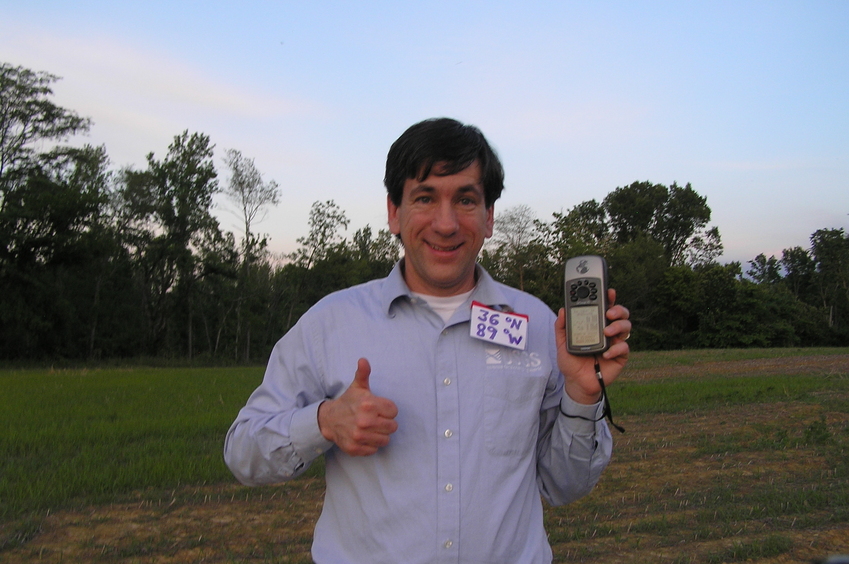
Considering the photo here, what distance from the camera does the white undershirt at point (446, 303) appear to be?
2.51m

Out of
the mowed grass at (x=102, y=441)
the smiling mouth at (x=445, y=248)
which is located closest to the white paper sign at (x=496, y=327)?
the smiling mouth at (x=445, y=248)

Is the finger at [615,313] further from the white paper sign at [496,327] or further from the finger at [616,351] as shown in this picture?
the white paper sign at [496,327]

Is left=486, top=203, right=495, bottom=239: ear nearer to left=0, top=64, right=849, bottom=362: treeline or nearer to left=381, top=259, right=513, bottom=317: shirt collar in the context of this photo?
left=381, top=259, right=513, bottom=317: shirt collar

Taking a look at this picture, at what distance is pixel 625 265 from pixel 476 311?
206 feet

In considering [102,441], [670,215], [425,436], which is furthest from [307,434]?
[670,215]

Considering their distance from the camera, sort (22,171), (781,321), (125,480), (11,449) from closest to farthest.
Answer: (125,480) → (11,449) → (22,171) → (781,321)

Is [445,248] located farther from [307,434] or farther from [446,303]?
[307,434]

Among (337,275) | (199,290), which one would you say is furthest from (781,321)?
(199,290)

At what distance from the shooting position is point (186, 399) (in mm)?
18500

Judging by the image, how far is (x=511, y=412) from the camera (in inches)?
89.5

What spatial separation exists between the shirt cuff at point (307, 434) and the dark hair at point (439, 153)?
87 centimetres

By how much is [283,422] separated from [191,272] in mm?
57069

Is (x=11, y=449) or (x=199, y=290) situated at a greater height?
(x=199, y=290)

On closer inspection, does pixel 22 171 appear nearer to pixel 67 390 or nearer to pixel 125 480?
pixel 67 390
